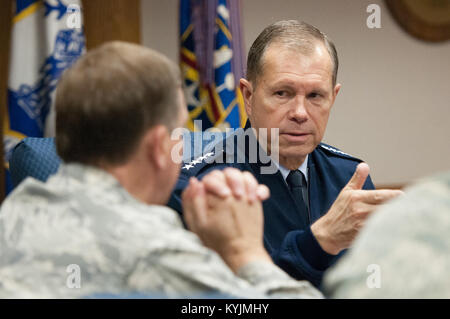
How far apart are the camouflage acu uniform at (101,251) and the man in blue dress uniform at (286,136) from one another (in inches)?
26.4

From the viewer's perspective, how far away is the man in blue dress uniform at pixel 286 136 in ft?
5.31

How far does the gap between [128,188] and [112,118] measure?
0.13 metres

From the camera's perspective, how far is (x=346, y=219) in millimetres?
1337

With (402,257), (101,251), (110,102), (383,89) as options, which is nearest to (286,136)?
(110,102)

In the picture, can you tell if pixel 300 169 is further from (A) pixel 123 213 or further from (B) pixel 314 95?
(A) pixel 123 213

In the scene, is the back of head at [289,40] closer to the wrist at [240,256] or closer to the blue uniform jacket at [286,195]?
the blue uniform jacket at [286,195]

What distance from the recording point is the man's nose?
169cm

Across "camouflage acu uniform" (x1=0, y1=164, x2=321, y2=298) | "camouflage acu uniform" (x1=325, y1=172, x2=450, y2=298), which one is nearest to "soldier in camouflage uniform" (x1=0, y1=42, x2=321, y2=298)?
"camouflage acu uniform" (x1=0, y1=164, x2=321, y2=298)

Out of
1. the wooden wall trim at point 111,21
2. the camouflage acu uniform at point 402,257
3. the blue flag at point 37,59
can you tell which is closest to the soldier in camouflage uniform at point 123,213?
the camouflage acu uniform at point 402,257

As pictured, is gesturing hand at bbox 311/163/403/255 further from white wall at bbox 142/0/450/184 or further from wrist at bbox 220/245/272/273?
white wall at bbox 142/0/450/184

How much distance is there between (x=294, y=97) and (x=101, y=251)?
1.01 meters
